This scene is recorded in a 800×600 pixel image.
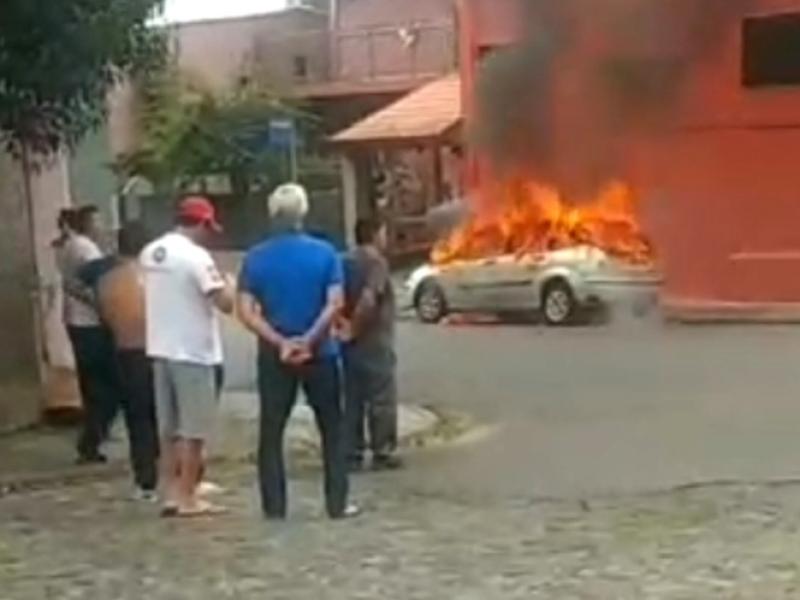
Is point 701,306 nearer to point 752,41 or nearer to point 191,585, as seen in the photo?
point 752,41

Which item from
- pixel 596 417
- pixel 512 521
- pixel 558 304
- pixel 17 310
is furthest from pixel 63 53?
pixel 558 304

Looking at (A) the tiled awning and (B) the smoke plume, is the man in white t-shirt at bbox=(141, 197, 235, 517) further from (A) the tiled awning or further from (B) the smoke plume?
(B) the smoke plume

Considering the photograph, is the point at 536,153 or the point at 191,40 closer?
the point at 536,153

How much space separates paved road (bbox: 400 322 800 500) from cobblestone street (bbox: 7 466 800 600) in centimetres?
65

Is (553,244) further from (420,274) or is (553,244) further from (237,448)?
(237,448)

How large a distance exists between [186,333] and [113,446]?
3.78m

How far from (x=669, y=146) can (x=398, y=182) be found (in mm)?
591

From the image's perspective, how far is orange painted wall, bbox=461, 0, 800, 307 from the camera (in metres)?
2.01

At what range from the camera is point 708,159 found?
2.19 meters

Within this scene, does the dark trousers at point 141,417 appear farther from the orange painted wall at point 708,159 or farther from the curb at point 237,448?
the orange painted wall at point 708,159

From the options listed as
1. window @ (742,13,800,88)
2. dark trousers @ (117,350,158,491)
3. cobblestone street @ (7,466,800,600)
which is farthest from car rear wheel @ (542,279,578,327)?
dark trousers @ (117,350,158,491)

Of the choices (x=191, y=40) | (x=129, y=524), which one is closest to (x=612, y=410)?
(x=129, y=524)

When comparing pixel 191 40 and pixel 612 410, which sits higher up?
pixel 191 40

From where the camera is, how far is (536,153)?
2178 millimetres
